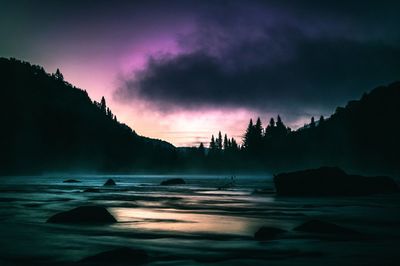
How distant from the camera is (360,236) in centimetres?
1282

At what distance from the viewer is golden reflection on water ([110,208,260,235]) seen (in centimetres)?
1479

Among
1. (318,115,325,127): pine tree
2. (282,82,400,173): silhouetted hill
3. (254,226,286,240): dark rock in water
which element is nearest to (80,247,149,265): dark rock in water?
(254,226,286,240): dark rock in water

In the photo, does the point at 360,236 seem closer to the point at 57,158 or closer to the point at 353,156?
the point at 353,156

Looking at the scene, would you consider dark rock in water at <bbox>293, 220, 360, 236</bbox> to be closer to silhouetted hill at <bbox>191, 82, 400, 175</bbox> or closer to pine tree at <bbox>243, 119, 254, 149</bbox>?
silhouetted hill at <bbox>191, 82, 400, 175</bbox>

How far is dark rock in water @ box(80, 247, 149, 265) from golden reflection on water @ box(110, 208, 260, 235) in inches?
214

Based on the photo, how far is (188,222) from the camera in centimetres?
1692

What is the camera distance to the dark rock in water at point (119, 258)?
8758 millimetres

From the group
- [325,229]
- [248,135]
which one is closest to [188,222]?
[325,229]

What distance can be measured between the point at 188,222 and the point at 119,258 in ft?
26.8

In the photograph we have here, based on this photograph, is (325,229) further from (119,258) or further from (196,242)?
(119,258)

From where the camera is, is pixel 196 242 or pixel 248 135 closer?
pixel 196 242

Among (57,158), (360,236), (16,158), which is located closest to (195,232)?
(360,236)

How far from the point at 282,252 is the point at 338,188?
28.2 meters

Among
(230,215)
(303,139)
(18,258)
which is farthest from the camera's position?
(303,139)
